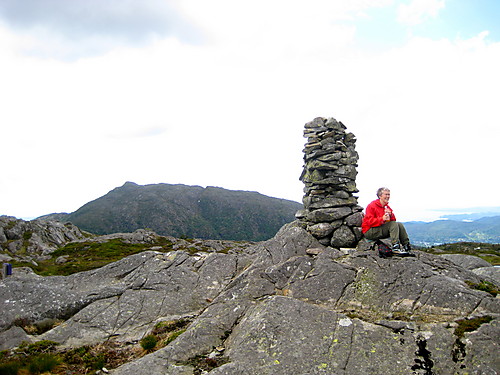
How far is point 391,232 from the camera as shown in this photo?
19.0m

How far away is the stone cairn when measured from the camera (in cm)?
2327

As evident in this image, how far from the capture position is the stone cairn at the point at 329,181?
76.3 ft

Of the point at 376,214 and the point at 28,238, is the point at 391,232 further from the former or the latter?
the point at 28,238

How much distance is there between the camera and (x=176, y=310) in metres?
19.6

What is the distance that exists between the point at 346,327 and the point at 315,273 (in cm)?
501

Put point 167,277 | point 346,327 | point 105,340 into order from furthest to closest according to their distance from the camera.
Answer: point 167,277, point 105,340, point 346,327

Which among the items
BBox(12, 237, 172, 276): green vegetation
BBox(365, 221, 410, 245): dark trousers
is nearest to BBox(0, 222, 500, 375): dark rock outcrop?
BBox(365, 221, 410, 245): dark trousers

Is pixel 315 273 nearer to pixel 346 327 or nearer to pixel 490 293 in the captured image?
pixel 346 327

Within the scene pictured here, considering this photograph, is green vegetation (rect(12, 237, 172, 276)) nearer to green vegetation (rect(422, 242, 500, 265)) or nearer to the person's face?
the person's face

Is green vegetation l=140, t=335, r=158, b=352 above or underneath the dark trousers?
underneath

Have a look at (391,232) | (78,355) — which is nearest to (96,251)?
(78,355)

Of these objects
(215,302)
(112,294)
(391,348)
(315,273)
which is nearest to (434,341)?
(391,348)

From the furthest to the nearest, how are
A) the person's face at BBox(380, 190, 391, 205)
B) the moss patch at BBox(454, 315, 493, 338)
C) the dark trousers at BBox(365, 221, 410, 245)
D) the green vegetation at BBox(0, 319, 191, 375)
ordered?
1. the person's face at BBox(380, 190, 391, 205)
2. the dark trousers at BBox(365, 221, 410, 245)
3. the green vegetation at BBox(0, 319, 191, 375)
4. the moss patch at BBox(454, 315, 493, 338)

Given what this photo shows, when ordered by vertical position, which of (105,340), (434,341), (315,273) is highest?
(315,273)
